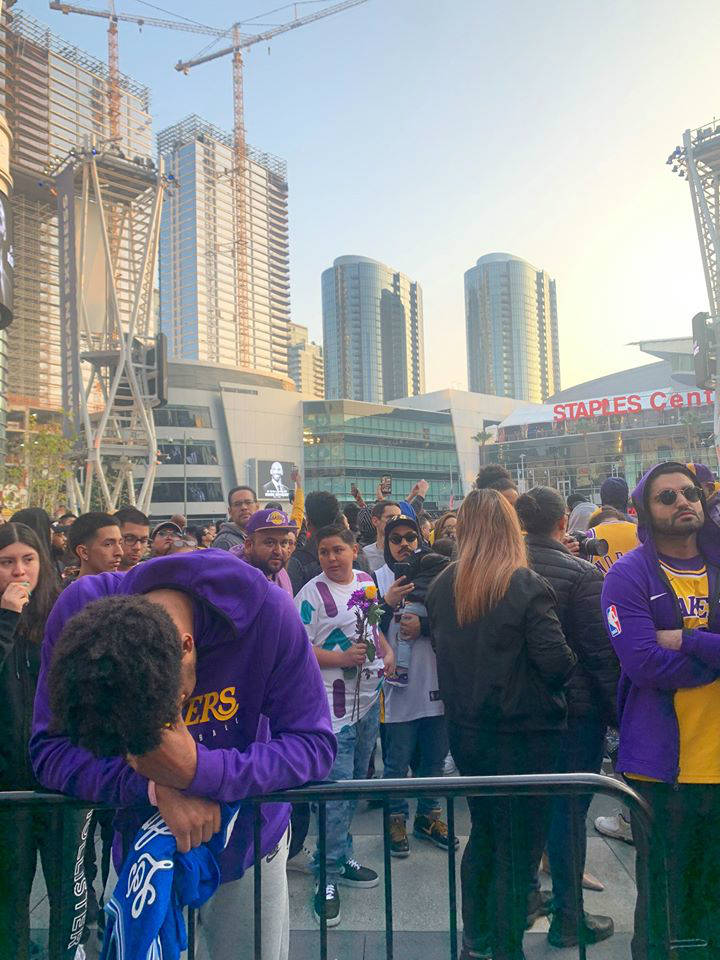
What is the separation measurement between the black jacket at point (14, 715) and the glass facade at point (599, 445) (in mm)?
73653

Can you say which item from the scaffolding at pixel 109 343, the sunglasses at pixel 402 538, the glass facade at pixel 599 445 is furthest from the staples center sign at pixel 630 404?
the sunglasses at pixel 402 538

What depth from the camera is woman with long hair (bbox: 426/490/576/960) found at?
8.83 feet

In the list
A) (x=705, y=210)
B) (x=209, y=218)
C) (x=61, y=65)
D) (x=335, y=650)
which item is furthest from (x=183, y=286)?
(x=335, y=650)

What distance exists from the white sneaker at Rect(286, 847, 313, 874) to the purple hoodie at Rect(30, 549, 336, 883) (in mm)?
2417

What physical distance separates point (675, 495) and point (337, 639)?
78.9 inches

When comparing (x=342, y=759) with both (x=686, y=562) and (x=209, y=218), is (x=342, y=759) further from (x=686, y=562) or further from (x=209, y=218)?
(x=209, y=218)

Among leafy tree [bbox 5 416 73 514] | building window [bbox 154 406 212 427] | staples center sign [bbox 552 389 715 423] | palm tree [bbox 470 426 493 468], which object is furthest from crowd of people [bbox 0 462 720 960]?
palm tree [bbox 470 426 493 468]

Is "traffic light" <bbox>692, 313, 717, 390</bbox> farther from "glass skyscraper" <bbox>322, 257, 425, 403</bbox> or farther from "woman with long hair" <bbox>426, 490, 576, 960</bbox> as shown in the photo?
"glass skyscraper" <bbox>322, 257, 425, 403</bbox>

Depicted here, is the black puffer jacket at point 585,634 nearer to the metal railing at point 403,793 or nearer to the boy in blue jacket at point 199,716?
the metal railing at point 403,793

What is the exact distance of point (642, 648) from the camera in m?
2.52

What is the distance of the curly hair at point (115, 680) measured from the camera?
1.16 metres

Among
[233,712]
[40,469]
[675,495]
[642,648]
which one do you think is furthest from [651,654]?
[40,469]

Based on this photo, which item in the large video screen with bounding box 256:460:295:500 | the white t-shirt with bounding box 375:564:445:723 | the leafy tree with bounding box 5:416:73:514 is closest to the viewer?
the white t-shirt with bounding box 375:564:445:723

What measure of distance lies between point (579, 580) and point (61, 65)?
443 feet
